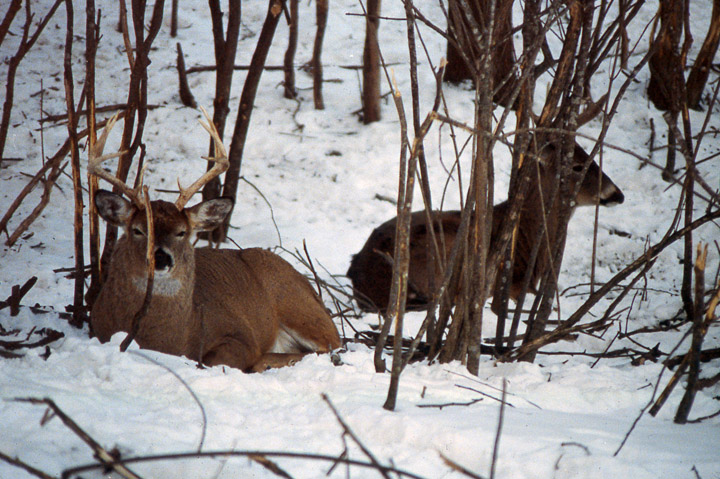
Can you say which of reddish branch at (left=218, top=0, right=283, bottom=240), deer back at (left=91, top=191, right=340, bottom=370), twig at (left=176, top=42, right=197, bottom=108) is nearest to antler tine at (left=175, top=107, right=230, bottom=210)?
deer back at (left=91, top=191, right=340, bottom=370)

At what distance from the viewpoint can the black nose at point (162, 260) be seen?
3971 mm

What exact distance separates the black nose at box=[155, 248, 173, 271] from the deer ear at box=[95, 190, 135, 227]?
1.03ft

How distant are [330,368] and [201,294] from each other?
1.85 m

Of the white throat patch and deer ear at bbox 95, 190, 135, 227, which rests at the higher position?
deer ear at bbox 95, 190, 135, 227

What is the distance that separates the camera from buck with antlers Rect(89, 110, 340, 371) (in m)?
3.99

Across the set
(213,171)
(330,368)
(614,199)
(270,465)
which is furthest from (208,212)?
(614,199)

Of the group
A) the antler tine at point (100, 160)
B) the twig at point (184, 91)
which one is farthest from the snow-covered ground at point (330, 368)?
the antler tine at point (100, 160)

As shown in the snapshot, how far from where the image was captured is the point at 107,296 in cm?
402

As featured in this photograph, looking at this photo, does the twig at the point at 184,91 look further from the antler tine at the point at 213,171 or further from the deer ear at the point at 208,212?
the antler tine at the point at 213,171

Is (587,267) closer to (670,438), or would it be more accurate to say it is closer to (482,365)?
(482,365)

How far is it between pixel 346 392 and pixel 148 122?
276 inches

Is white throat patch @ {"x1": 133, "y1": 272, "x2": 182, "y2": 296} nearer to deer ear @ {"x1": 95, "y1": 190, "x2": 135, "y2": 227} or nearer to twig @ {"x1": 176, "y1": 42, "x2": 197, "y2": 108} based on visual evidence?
deer ear @ {"x1": 95, "y1": 190, "x2": 135, "y2": 227}

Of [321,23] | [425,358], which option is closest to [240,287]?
[425,358]

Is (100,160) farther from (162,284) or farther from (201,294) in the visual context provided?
(201,294)
